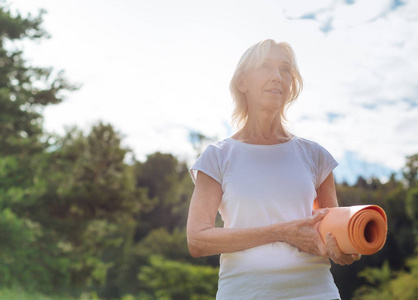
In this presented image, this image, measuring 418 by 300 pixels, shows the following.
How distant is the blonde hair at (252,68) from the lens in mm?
1560

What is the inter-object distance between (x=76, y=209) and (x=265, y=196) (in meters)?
17.6

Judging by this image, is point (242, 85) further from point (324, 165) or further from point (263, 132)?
point (324, 165)

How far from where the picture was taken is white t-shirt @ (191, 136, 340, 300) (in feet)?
4.50

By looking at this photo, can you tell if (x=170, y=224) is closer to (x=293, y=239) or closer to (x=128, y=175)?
(x=128, y=175)

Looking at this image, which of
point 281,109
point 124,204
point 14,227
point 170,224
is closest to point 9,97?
point 14,227

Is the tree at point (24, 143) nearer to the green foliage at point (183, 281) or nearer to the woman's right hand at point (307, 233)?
the green foliage at point (183, 281)

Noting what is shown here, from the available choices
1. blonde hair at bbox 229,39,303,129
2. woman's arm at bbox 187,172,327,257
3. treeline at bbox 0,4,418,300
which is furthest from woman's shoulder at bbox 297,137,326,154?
treeline at bbox 0,4,418,300

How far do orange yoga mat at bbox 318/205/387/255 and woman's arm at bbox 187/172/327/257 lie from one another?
1.7 inches

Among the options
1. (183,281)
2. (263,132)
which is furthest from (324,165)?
(183,281)

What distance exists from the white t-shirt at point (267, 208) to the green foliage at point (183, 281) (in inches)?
741

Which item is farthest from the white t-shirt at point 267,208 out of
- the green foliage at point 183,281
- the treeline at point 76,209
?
the green foliage at point 183,281

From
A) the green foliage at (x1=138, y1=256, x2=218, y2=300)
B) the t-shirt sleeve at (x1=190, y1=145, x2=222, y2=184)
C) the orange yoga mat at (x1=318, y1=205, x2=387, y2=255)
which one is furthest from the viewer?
the green foliage at (x1=138, y1=256, x2=218, y2=300)

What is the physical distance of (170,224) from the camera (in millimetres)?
31172

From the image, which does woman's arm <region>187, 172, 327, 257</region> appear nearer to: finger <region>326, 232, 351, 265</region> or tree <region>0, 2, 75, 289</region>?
finger <region>326, 232, 351, 265</region>
